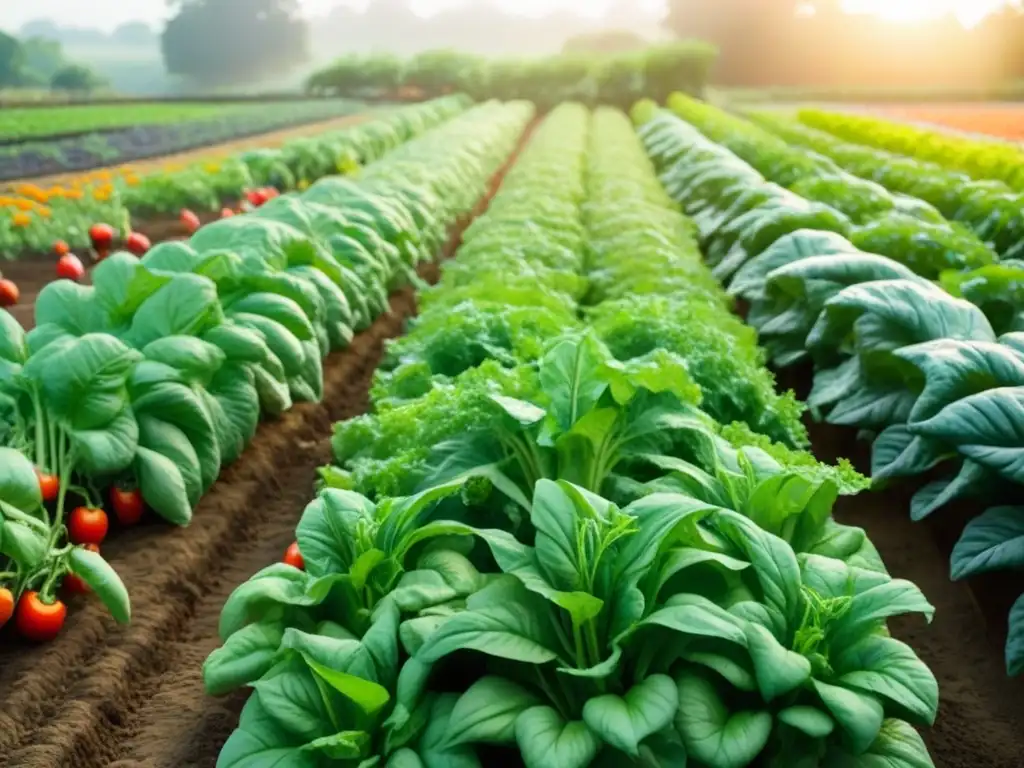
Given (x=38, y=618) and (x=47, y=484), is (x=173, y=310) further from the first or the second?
(x=38, y=618)

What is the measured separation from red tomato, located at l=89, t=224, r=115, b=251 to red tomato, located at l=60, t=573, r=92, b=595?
4.03m

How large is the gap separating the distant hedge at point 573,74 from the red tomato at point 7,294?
71.9 ft

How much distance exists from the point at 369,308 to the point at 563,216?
61.2 inches

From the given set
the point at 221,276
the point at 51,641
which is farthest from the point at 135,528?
the point at 221,276

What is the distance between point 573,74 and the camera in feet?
85.3

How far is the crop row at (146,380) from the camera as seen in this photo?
8.77ft

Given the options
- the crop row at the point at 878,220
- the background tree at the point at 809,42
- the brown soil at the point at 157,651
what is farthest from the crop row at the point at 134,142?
the background tree at the point at 809,42

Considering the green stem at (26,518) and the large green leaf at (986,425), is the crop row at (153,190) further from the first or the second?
the large green leaf at (986,425)

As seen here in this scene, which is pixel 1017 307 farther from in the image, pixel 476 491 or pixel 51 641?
pixel 51 641

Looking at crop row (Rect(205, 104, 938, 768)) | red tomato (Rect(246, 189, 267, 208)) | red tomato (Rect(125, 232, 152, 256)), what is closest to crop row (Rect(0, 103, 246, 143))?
red tomato (Rect(246, 189, 267, 208))

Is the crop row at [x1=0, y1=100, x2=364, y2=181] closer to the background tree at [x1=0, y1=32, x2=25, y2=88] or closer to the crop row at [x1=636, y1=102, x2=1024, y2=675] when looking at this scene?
the background tree at [x1=0, y1=32, x2=25, y2=88]

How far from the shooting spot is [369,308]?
529 cm

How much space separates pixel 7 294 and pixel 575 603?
4672mm

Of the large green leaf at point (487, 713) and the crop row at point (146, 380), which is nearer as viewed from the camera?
the large green leaf at point (487, 713)
